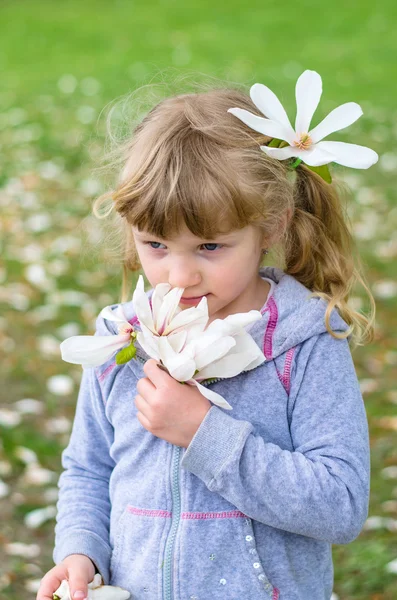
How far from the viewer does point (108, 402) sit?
1774 millimetres

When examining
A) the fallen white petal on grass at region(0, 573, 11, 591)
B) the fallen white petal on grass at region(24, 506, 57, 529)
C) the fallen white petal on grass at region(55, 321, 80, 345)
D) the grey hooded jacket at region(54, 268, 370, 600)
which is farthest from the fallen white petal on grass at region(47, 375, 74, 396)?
the grey hooded jacket at region(54, 268, 370, 600)

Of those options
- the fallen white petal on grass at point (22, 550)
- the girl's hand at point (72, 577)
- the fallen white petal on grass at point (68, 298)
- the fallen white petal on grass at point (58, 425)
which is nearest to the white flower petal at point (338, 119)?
the girl's hand at point (72, 577)

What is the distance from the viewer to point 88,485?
6.11 feet

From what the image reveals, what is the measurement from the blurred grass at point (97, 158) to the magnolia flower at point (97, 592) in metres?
0.88

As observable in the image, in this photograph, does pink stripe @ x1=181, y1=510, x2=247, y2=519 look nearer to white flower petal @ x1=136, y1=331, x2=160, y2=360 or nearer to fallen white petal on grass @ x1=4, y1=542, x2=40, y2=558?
white flower petal @ x1=136, y1=331, x2=160, y2=360

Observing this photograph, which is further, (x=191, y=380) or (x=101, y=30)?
(x=101, y=30)

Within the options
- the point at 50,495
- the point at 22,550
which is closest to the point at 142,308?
the point at 22,550

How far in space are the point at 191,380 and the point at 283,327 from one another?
20 cm

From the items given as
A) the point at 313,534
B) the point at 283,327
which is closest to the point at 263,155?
the point at 283,327

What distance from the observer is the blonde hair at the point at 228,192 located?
5.08 ft

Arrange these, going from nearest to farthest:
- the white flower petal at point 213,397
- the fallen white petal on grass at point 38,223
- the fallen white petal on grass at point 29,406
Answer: the white flower petal at point 213,397
the fallen white petal on grass at point 29,406
the fallen white petal on grass at point 38,223

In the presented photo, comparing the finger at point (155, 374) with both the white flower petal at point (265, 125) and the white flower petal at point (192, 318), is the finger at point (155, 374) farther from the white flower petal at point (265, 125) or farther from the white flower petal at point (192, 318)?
the white flower petal at point (265, 125)

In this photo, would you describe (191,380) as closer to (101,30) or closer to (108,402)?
(108,402)

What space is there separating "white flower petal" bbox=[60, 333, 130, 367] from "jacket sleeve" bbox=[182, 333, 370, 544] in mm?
214
